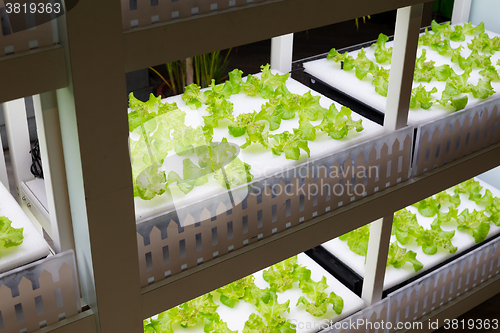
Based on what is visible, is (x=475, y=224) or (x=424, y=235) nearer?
(x=424, y=235)

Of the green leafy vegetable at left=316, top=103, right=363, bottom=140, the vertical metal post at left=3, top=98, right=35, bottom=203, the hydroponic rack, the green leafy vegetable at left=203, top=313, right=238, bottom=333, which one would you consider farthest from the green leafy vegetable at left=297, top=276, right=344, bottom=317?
the vertical metal post at left=3, top=98, right=35, bottom=203

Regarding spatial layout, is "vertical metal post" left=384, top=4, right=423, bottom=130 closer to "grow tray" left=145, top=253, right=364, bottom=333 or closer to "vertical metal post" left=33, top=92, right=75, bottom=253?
"grow tray" left=145, top=253, right=364, bottom=333

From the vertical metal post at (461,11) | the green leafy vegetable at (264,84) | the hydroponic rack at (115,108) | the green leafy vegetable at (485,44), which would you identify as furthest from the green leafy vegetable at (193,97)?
the vertical metal post at (461,11)

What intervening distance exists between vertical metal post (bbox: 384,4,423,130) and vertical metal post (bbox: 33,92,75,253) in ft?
3.60

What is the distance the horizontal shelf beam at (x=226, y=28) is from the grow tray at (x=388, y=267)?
1237 millimetres

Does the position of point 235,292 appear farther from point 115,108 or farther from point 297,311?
point 115,108

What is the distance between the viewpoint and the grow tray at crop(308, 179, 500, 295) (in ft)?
8.18

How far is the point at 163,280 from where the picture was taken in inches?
66.4

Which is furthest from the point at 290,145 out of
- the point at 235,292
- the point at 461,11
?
the point at 461,11

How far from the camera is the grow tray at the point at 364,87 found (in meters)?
2.25

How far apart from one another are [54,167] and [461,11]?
234 centimetres

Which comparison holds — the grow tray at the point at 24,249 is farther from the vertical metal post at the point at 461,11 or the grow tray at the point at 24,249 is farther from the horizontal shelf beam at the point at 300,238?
the vertical metal post at the point at 461,11

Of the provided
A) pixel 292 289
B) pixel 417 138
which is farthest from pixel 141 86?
pixel 417 138

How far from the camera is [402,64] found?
189 centimetres
